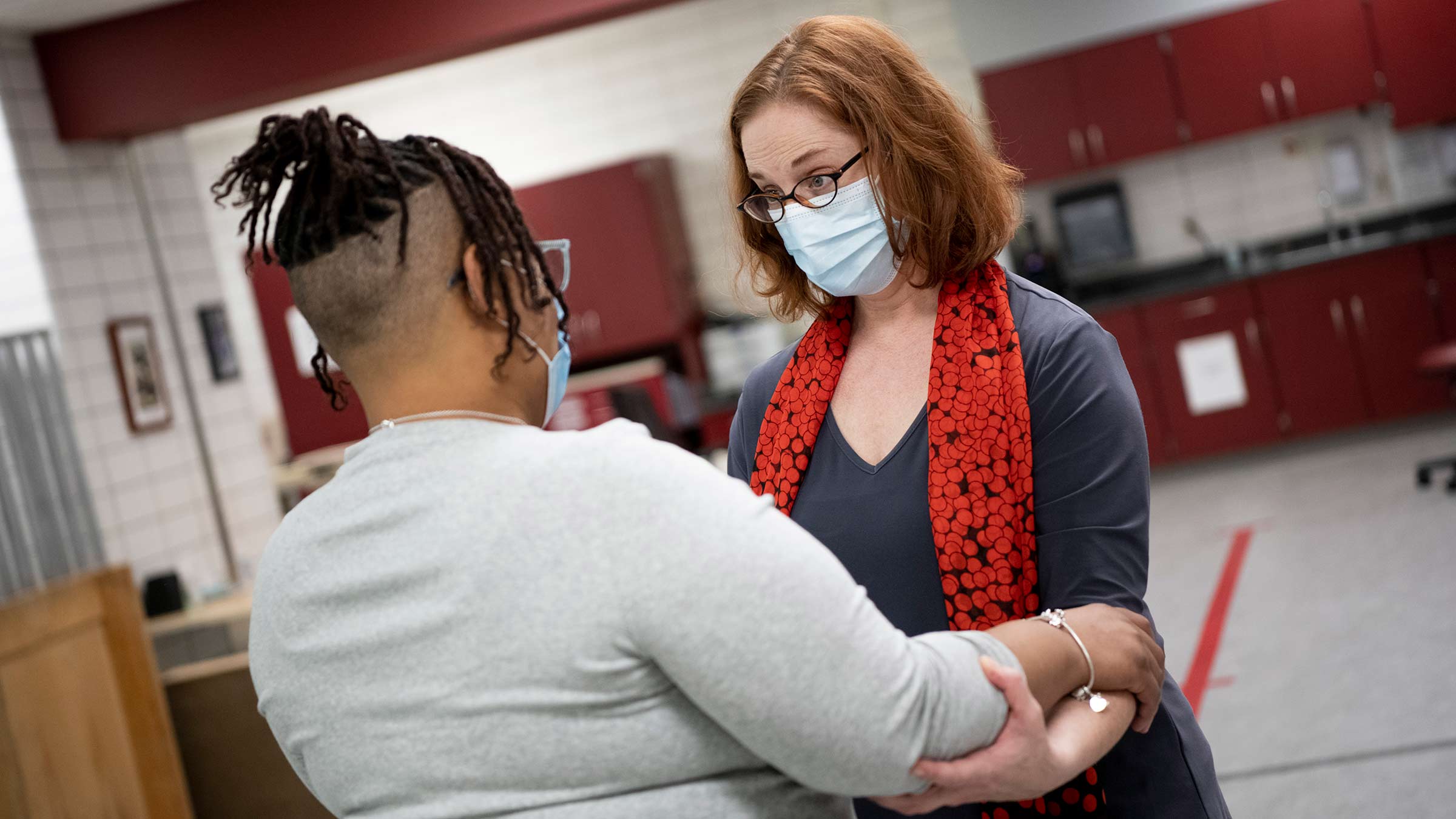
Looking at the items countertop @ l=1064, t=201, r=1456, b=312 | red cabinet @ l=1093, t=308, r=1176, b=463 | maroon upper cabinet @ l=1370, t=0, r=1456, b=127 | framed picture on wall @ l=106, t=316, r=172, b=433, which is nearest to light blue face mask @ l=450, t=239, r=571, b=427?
framed picture on wall @ l=106, t=316, r=172, b=433

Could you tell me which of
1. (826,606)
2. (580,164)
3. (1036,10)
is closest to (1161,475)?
(1036,10)

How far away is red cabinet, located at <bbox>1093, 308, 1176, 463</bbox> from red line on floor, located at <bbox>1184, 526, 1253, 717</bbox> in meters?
1.30

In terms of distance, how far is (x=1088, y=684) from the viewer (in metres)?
1.09

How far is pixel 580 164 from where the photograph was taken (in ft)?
26.8

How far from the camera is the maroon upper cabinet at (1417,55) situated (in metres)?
6.28

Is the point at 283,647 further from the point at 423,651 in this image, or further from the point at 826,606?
the point at 826,606

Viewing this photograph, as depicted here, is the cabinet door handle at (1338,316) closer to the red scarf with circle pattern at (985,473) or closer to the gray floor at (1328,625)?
the gray floor at (1328,625)

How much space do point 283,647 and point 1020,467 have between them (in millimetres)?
733

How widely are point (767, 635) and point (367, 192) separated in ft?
1.44

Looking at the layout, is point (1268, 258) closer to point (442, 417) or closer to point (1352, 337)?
point (1352, 337)

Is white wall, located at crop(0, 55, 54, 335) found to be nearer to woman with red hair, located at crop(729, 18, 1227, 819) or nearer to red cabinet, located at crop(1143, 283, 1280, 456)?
woman with red hair, located at crop(729, 18, 1227, 819)

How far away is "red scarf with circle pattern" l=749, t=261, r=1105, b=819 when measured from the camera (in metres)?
1.25

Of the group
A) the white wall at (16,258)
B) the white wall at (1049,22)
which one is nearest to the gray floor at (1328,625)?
the white wall at (1049,22)

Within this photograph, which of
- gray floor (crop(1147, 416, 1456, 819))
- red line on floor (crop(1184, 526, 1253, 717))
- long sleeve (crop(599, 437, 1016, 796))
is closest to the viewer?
long sleeve (crop(599, 437, 1016, 796))
